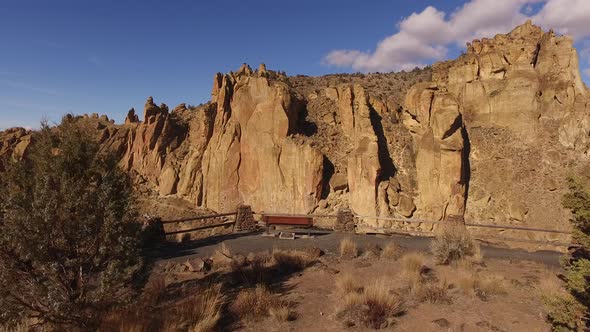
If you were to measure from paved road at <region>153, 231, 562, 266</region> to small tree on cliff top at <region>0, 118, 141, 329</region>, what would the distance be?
5.39 metres

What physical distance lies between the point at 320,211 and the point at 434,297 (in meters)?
16.5

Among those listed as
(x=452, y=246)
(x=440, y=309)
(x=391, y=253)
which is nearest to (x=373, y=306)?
(x=440, y=309)

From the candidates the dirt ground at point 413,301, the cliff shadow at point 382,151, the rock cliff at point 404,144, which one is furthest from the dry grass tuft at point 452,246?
the cliff shadow at point 382,151

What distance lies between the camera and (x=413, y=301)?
28.0 feet

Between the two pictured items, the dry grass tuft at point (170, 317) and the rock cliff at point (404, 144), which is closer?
the dry grass tuft at point (170, 317)

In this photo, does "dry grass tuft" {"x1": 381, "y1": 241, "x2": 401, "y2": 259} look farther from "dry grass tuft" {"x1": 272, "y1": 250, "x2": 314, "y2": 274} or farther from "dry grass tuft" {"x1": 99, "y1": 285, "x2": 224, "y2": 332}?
"dry grass tuft" {"x1": 99, "y1": 285, "x2": 224, "y2": 332}

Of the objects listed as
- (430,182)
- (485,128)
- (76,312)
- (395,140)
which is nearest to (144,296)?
(76,312)

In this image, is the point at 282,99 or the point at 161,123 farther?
the point at 161,123

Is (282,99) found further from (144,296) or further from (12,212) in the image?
(12,212)

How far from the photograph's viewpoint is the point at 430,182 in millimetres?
23797

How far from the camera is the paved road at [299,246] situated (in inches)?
499

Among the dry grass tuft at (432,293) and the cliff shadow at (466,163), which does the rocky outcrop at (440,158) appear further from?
the dry grass tuft at (432,293)

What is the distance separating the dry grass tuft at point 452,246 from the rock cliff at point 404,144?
27.9 ft

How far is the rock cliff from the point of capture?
22484 mm
